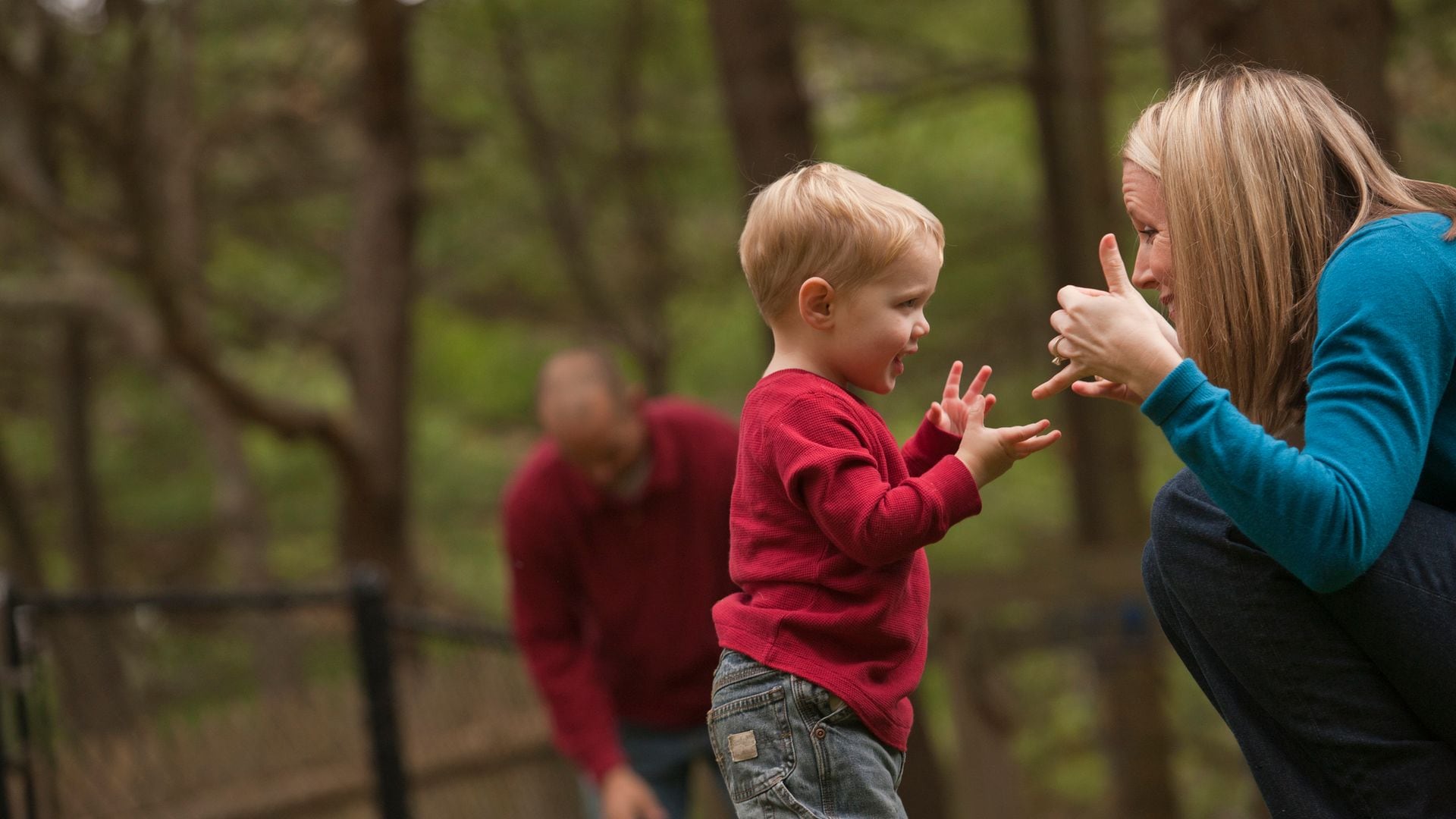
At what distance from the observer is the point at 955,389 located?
2.10 metres

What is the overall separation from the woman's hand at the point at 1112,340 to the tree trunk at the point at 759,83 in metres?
3.64

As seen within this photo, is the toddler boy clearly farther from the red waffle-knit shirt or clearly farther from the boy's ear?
the red waffle-knit shirt

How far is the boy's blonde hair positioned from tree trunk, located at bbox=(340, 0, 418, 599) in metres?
6.89

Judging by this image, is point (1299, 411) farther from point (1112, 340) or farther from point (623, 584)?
point (623, 584)

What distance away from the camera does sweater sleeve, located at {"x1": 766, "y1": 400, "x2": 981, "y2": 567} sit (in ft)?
6.14

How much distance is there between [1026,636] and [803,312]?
19.1 ft

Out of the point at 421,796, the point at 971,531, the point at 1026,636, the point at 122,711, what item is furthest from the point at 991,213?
the point at 122,711

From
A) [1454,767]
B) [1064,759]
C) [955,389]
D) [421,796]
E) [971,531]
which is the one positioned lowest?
[1064,759]

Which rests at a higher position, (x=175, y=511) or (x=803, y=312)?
(x=803, y=312)

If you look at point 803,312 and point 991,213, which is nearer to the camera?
point 803,312

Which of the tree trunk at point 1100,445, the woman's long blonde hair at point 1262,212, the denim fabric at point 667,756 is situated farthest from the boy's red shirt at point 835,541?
the tree trunk at point 1100,445

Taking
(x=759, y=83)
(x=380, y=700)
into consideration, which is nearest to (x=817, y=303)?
(x=380, y=700)

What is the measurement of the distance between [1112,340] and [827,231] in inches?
16.2

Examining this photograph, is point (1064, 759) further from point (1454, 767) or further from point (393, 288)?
point (1454, 767)
